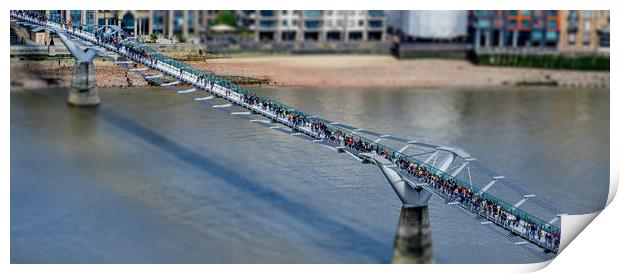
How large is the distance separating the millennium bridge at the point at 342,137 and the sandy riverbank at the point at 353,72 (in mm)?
105

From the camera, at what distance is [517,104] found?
40.5 ft

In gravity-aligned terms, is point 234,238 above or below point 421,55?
below

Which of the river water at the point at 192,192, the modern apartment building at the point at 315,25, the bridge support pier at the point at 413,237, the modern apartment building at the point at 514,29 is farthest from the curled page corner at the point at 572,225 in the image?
the modern apartment building at the point at 514,29

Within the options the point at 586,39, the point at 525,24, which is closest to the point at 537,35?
the point at 525,24

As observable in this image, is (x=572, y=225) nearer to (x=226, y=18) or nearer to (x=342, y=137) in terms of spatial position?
(x=342, y=137)

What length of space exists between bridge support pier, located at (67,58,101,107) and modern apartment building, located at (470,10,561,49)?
5.32m

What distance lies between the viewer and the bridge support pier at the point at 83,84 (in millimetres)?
7195

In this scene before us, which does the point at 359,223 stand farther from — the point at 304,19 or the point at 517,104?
the point at 517,104

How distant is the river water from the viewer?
6812 millimetres

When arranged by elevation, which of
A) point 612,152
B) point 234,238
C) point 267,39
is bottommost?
point 234,238

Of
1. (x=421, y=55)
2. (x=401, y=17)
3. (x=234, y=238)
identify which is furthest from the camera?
(x=421, y=55)

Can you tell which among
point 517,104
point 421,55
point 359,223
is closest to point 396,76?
point 421,55

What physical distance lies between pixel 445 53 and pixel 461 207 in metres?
5.70

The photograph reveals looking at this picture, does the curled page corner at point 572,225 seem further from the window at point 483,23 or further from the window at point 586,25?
the window at point 483,23
